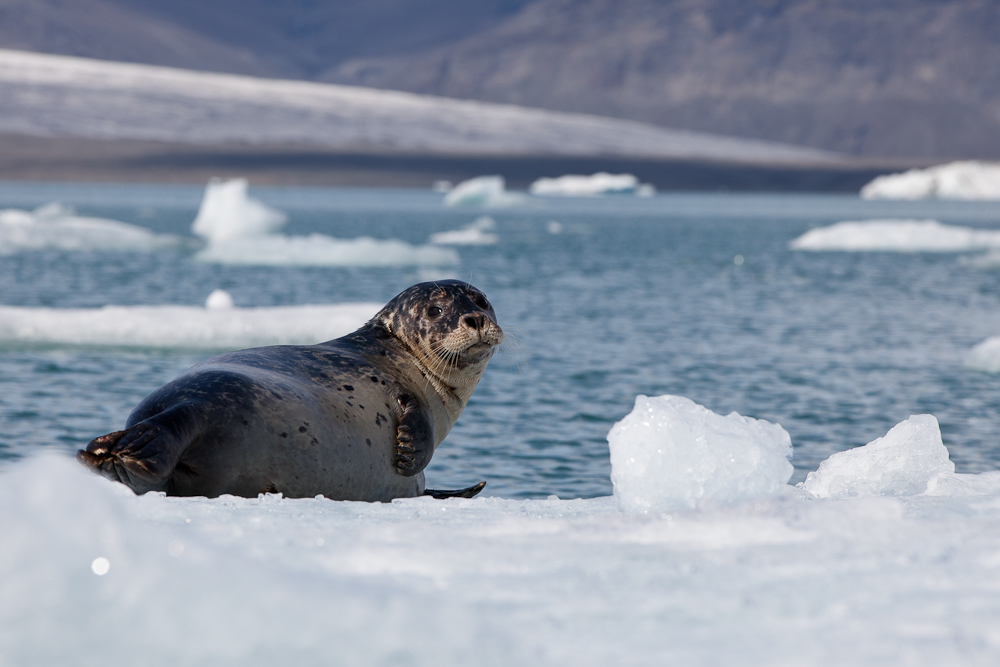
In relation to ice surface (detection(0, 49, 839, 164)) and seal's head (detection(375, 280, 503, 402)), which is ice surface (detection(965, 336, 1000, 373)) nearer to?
seal's head (detection(375, 280, 503, 402))

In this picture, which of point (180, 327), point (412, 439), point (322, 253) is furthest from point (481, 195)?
point (412, 439)

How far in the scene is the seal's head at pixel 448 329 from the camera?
192 inches

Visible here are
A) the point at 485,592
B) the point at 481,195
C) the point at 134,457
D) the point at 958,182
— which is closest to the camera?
the point at 485,592

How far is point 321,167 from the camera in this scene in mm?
94500

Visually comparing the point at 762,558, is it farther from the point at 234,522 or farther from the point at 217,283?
the point at 217,283

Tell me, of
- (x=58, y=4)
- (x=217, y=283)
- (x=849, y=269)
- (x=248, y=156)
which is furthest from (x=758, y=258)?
(x=58, y=4)

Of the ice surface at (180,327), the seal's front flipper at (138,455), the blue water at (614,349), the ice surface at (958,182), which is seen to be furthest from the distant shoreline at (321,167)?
the seal's front flipper at (138,455)

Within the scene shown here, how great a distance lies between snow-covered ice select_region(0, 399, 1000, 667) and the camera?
213 centimetres

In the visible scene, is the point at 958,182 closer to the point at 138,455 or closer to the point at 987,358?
the point at 987,358

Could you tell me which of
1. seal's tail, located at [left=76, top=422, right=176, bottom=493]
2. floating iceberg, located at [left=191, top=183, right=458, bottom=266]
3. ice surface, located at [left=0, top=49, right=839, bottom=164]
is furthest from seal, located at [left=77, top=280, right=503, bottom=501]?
ice surface, located at [left=0, top=49, right=839, bottom=164]

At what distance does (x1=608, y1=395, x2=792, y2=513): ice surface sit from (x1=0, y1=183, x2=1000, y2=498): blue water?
6.60ft

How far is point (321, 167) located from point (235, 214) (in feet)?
225

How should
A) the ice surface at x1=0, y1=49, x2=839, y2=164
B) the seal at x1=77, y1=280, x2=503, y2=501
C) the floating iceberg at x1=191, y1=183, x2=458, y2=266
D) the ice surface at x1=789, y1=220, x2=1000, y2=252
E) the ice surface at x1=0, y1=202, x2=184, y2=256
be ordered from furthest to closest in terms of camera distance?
the ice surface at x1=0, y1=49, x2=839, y2=164 < the ice surface at x1=789, y1=220, x2=1000, y2=252 < the ice surface at x1=0, y1=202, x2=184, y2=256 < the floating iceberg at x1=191, y1=183, x2=458, y2=266 < the seal at x1=77, y1=280, x2=503, y2=501

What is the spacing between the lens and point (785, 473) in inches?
152
